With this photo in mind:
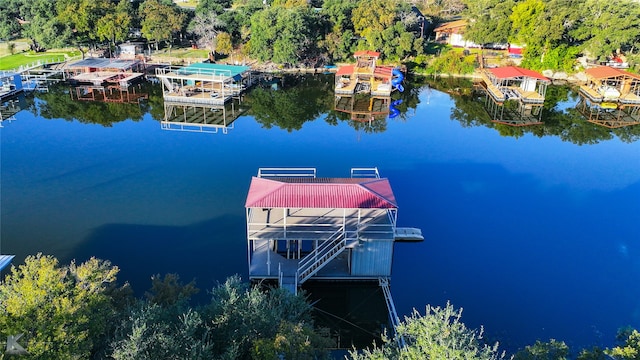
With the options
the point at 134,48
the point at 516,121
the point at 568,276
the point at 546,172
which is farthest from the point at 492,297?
the point at 134,48

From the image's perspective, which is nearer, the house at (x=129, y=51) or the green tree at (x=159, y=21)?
the green tree at (x=159, y=21)

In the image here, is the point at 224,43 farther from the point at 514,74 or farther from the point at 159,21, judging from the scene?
the point at 514,74

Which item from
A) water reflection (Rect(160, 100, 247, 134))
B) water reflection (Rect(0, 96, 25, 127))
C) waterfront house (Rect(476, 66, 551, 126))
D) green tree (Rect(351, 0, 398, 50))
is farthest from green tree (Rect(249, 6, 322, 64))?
water reflection (Rect(0, 96, 25, 127))

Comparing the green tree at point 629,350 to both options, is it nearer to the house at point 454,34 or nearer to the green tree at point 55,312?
the green tree at point 55,312

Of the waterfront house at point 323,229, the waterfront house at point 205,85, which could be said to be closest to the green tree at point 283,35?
the waterfront house at point 205,85

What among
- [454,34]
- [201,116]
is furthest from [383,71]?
[454,34]

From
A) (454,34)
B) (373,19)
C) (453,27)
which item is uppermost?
(373,19)

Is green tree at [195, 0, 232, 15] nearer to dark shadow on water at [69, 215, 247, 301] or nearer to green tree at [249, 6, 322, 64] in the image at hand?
green tree at [249, 6, 322, 64]
